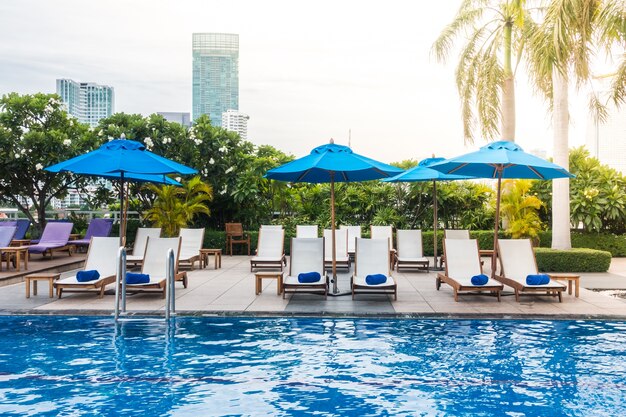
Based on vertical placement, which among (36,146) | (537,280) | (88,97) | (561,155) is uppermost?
(88,97)

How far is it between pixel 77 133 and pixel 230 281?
10.7 metres

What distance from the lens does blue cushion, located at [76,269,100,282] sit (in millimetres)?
10871

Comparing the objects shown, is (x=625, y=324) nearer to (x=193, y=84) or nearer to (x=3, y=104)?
(x=3, y=104)

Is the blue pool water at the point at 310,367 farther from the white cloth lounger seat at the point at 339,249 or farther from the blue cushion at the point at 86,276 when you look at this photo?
the white cloth lounger seat at the point at 339,249

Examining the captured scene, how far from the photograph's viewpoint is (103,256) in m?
11.9

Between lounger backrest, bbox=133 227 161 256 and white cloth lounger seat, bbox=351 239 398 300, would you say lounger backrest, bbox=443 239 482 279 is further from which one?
lounger backrest, bbox=133 227 161 256

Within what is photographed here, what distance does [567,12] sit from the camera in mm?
13188

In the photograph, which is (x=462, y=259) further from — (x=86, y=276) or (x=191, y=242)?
(x=191, y=242)

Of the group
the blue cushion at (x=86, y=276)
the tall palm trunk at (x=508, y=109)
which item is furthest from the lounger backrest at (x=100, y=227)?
the tall palm trunk at (x=508, y=109)

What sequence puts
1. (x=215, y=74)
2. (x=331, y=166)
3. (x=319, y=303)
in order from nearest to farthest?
(x=331, y=166) < (x=319, y=303) < (x=215, y=74)

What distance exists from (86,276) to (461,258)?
7.15m

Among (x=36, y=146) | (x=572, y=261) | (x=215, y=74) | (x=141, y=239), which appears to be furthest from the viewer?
(x=215, y=74)

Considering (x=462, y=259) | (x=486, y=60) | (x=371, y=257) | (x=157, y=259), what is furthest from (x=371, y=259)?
(x=486, y=60)

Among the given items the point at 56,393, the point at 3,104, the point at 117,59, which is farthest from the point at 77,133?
the point at 117,59
